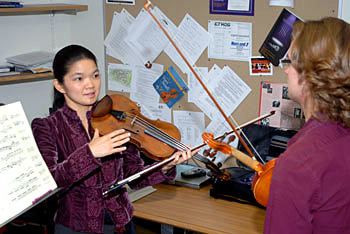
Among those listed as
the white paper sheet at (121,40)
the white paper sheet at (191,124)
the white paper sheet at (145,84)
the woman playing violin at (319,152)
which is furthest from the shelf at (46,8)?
the woman playing violin at (319,152)

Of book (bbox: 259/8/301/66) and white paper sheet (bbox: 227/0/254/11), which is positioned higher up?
white paper sheet (bbox: 227/0/254/11)

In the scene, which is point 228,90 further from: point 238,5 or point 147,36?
point 147,36

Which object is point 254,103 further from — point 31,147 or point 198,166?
point 31,147

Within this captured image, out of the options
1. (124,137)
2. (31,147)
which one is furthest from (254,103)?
(31,147)

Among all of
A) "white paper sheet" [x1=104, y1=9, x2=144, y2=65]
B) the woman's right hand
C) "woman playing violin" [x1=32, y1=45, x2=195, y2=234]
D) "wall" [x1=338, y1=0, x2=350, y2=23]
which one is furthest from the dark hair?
"wall" [x1=338, y1=0, x2=350, y2=23]

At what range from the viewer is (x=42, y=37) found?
9.65 ft

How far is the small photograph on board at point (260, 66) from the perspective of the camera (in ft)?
8.06

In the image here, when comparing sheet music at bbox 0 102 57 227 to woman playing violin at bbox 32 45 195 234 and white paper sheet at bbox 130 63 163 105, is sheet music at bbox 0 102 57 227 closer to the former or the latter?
woman playing violin at bbox 32 45 195 234

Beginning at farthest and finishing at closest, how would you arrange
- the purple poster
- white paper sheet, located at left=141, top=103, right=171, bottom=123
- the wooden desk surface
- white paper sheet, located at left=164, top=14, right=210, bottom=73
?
white paper sheet, located at left=141, top=103, right=171, bottom=123 → white paper sheet, located at left=164, top=14, right=210, bottom=73 → the purple poster → the wooden desk surface

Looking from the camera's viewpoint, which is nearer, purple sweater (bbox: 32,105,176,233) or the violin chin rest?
purple sweater (bbox: 32,105,176,233)

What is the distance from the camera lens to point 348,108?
3.62 ft

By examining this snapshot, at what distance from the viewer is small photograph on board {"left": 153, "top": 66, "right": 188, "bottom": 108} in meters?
2.74

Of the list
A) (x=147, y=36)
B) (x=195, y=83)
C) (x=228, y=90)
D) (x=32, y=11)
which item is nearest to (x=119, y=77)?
(x=147, y=36)

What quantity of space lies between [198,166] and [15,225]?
1.11 metres
